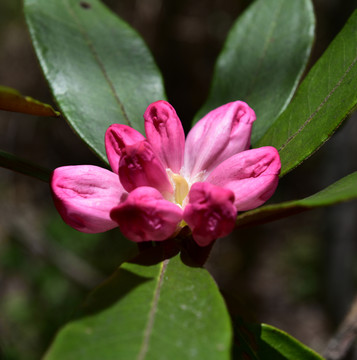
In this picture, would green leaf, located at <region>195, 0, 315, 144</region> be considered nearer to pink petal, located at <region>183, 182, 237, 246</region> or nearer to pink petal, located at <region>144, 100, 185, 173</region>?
pink petal, located at <region>144, 100, 185, 173</region>

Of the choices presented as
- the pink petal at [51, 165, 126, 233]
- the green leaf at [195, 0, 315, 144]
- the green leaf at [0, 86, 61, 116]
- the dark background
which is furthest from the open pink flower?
the dark background

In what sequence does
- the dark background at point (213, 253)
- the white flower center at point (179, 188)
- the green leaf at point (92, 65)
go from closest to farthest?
the white flower center at point (179, 188)
the green leaf at point (92, 65)
the dark background at point (213, 253)

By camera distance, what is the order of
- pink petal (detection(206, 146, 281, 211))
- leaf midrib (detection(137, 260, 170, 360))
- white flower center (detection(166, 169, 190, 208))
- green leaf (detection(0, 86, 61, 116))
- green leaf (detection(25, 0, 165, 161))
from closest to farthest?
leaf midrib (detection(137, 260, 170, 360))
green leaf (detection(0, 86, 61, 116))
pink petal (detection(206, 146, 281, 211))
white flower center (detection(166, 169, 190, 208))
green leaf (detection(25, 0, 165, 161))

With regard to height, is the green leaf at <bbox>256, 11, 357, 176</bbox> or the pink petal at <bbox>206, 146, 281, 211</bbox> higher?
the green leaf at <bbox>256, 11, 357, 176</bbox>

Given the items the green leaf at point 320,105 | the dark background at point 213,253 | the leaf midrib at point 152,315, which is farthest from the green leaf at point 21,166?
→ the dark background at point 213,253

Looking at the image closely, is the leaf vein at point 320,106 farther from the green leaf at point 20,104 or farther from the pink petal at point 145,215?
the green leaf at point 20,104

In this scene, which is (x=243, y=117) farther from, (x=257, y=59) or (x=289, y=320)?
(x=289, y=320)
